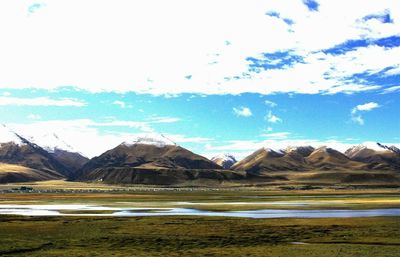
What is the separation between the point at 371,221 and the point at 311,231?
1308 centimetres

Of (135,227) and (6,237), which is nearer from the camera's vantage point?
(6,237)

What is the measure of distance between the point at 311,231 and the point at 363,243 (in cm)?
864

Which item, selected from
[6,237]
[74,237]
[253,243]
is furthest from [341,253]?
[6,237]

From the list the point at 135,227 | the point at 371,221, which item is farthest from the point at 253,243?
the point at 371,221

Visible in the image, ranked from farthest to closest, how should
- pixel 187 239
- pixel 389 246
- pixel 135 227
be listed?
1. pixel 135 227
2. pixel 187 239
3. pixel 389 246

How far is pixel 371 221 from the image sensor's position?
193 ft

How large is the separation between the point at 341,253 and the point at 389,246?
5374mm

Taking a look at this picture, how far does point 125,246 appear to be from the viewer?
40969 millimetres

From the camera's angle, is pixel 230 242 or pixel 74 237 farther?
pixel 74 237

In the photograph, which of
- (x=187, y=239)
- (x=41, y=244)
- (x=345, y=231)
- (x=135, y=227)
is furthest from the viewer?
(x=135, y=227)

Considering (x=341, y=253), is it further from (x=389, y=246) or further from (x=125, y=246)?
(x=125, y=246)

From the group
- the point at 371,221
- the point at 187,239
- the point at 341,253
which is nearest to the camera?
the point at 341,253

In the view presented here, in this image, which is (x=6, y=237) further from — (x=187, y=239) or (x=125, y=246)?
(x=187, y=239)

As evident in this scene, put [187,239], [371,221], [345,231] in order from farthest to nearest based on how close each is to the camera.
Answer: [371,221] < [345,231] < [187,239]
